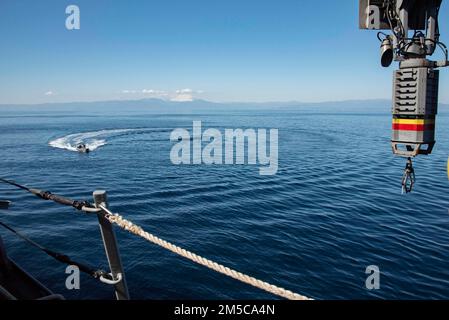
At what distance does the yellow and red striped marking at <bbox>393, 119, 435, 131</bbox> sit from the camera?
239 inches

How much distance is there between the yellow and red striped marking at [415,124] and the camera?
6.07m

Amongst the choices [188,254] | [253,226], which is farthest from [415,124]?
[253,226]

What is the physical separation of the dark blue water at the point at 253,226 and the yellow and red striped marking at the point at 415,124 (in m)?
8.40

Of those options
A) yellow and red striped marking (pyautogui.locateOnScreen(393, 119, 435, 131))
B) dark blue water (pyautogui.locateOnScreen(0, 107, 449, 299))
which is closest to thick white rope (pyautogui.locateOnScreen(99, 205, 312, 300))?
yellow and red striped marking (pyautogui.locateOnScreen(393, 119, 435, 131))

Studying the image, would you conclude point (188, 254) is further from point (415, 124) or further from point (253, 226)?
point (253, 226)

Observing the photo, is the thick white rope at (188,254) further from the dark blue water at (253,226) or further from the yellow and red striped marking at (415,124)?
the dark blue water at (253,226)

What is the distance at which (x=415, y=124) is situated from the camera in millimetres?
6117

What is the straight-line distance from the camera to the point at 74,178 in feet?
104

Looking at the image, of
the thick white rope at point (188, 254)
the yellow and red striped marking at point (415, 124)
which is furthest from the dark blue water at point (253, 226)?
the thick white rope at point (188, 254)

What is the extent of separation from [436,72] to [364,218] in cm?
1614

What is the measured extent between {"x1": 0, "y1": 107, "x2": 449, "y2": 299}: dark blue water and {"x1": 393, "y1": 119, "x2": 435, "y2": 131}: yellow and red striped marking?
8.40 m
